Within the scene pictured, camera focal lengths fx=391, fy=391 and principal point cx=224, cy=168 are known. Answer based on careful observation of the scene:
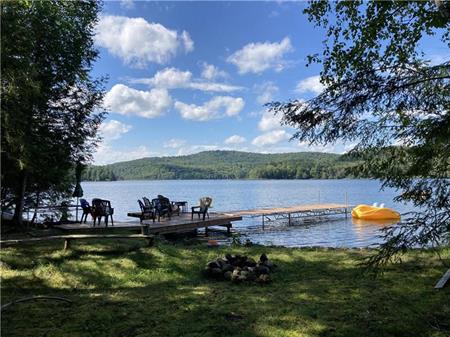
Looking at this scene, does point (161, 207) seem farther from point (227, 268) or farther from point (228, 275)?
point (228, 275)

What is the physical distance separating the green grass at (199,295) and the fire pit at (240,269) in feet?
0.67

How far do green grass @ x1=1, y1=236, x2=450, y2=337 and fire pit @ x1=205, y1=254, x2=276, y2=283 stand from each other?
0.67 feet

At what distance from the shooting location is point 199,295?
6.50m

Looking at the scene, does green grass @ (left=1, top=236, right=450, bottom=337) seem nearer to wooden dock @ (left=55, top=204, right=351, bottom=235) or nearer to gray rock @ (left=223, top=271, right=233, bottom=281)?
gray rock @ (left=223, top=271, right=233, bottom=281)

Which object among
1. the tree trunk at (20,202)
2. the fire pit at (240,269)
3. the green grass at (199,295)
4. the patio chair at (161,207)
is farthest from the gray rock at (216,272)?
the patio chair at (161,207)

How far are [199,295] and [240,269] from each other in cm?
160

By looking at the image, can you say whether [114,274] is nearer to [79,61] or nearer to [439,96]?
[439,96]

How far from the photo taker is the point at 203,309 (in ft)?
18.6

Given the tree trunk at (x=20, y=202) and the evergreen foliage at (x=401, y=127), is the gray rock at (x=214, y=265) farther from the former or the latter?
the tree trunk at (x=20, y=202)

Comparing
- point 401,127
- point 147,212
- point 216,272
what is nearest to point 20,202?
point 147,212

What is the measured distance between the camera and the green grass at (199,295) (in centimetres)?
497

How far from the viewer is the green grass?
4973 mm

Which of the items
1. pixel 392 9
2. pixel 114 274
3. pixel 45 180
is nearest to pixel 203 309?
pixel 114 274

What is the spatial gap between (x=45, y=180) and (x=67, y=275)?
7071 mm
